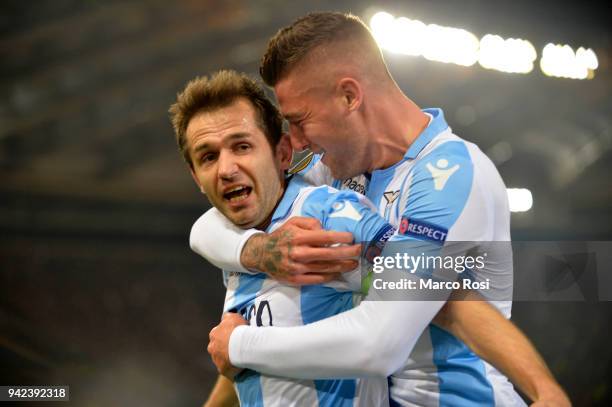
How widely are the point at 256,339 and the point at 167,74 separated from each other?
6.35 m

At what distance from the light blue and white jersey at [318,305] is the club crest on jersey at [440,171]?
0.16 m

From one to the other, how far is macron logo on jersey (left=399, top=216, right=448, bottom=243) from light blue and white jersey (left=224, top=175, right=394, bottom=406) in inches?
2.7

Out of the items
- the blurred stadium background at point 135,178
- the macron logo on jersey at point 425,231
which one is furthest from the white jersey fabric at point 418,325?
the blurred stadium background at point 135,178

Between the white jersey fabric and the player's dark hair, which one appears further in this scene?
the player's dark hair

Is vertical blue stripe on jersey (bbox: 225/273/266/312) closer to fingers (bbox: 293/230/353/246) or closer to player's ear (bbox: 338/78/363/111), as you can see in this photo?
fingers (bbox: 293/230/353/246)

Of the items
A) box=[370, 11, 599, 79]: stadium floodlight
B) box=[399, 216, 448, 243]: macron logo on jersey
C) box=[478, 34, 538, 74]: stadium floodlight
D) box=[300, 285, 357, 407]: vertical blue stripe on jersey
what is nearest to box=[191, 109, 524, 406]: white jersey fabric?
box=[399, 216, 448, 243]: macron logo on jersey

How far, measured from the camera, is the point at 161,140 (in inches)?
313

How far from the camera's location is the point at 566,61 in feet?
28.2

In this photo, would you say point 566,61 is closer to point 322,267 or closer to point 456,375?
point 456,375

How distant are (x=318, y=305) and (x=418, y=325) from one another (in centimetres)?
25

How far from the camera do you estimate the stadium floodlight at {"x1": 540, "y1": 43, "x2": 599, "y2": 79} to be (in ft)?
28.0

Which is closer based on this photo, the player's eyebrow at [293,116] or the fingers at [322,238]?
the fingers at [322,238]

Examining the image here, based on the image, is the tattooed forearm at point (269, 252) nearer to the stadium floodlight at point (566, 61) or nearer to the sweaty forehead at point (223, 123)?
the sweaty forehead at point (223, 123)

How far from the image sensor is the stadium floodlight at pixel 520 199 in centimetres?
930
